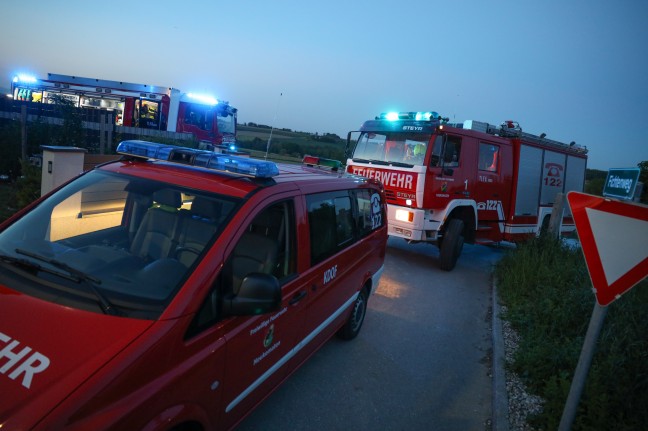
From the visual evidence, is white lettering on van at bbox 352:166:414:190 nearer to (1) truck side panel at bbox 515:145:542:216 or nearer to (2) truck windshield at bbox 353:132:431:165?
(2) truck windshield at bbox 353:132:431:165

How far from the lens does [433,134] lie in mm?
7582

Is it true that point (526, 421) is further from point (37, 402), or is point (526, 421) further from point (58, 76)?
point (58, 76)

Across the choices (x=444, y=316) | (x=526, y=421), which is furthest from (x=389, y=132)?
(x=526, y=421)

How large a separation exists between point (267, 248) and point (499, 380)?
2828 millimetres

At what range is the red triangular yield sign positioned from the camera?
2.34 metres

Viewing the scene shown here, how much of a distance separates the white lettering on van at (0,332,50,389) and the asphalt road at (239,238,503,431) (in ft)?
5.95

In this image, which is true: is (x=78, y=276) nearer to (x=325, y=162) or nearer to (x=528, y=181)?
(x=325, y=162)

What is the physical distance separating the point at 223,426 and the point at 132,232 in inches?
52.7

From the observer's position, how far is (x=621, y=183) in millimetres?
2727

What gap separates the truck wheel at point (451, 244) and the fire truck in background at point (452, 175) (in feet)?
0.06

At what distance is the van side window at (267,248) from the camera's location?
2531 millimetres

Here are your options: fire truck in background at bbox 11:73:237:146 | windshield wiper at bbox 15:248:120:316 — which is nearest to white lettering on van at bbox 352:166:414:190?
windshield wiper at bbox 15:248:120:316

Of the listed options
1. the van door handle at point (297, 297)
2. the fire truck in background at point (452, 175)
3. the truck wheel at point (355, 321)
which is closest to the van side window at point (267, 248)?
the van door handle at point (297, 297)

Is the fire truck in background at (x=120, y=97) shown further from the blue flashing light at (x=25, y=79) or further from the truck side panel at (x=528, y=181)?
the truck side panel at (x=528, y=181)
